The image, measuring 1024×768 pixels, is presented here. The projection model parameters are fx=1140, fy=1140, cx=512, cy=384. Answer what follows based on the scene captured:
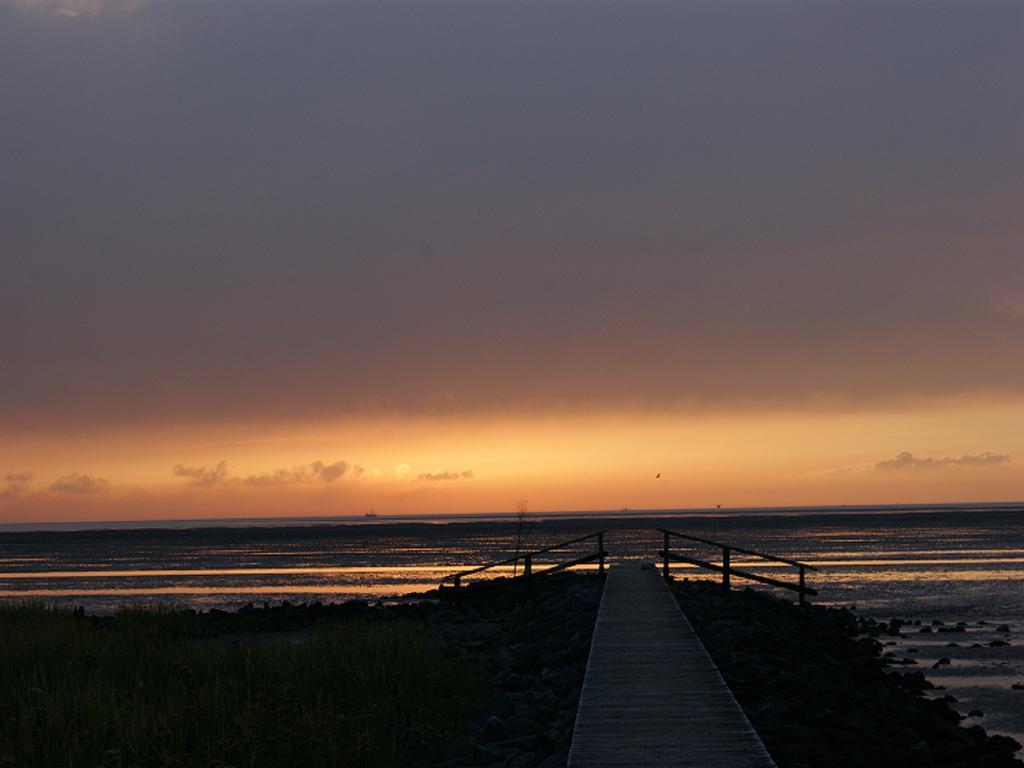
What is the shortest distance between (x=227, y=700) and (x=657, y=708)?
630 cm

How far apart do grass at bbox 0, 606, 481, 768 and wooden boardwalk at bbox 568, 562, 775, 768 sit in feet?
7.50

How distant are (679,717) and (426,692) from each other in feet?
19.3

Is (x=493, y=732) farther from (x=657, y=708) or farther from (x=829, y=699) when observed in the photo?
(x=829, y=699)

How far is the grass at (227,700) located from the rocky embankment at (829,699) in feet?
15.0

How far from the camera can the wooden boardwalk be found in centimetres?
1199

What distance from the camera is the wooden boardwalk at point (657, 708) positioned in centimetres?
1199

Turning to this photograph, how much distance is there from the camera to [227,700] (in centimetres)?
1638

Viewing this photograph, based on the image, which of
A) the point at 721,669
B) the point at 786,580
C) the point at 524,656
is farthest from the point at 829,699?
the point at 786,580

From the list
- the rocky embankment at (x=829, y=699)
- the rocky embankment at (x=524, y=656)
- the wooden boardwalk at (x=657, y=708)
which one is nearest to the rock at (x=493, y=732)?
the rocky embankment at (x=524, y=656)

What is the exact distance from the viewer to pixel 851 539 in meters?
97.2

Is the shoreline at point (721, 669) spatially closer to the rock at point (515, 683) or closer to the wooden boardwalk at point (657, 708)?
the rock at point (515, 683)

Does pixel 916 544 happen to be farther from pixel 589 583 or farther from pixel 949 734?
pixel 949 734

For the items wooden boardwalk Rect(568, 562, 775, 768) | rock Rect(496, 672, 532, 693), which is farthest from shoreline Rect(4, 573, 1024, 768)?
wooden boardwalk Rect(568, 562, 775, 768)

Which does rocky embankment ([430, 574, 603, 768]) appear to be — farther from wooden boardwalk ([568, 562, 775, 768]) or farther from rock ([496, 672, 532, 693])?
wooden boardwalk ([568, 562, 775, 768])
